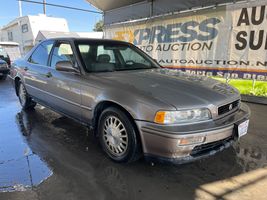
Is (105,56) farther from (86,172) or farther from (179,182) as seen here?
(179,182)

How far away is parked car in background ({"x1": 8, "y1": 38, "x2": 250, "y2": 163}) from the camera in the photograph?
2.54 metres

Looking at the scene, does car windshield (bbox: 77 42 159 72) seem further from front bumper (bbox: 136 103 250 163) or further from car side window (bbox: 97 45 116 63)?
front bumper (bbox: 136 103 250 163)

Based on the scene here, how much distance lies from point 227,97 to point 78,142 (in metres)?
2.22

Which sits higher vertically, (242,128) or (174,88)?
(174,88)

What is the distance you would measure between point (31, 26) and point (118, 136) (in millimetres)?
22491

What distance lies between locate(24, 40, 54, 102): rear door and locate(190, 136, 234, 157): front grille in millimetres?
2827

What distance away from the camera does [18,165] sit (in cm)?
310

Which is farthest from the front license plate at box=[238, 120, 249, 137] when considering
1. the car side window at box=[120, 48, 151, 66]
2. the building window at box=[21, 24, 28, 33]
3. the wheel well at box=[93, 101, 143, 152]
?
the building window at box=[21, 24, 28, 33]

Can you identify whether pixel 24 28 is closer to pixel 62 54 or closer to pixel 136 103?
pixel 62 54

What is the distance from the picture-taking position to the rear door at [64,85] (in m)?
3.56

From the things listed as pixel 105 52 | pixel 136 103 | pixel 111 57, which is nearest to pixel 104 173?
pixel 136 103

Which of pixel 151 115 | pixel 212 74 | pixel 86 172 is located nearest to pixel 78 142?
pixel 86 172

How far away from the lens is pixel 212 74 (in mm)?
7031

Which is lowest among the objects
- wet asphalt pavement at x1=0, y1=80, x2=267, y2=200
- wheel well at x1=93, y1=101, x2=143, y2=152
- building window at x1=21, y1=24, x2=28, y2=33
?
wet asphalt pavement at x1=0, y1=80, x2=267, y2=200
